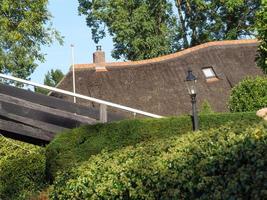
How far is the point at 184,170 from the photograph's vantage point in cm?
582

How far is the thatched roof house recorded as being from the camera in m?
32.6

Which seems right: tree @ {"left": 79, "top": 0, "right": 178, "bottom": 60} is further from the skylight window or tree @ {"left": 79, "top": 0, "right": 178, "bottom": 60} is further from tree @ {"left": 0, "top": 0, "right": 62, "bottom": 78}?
tree @ {"left": 0, "top": 0, "right": 62, "bottom": 78}

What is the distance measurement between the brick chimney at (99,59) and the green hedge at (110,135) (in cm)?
2290

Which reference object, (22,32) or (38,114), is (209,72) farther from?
(38,114)

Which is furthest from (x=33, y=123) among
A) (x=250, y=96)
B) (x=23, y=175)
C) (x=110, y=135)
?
(x=250, y=96)

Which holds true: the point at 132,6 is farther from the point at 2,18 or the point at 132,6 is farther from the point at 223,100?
the point at 2,18

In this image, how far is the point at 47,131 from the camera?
45.6ft

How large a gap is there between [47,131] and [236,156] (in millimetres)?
9056

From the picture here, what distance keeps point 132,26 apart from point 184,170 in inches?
1412

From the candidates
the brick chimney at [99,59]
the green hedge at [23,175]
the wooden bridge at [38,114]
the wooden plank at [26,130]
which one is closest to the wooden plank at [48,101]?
the wooden bridge at [38,114]

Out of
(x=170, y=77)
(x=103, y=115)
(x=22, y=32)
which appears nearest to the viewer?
(x=103, y=115)

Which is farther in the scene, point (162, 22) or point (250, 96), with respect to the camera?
point (162, 22)

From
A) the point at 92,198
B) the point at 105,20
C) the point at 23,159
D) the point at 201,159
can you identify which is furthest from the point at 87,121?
the point at 105,20

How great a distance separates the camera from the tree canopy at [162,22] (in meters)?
41.6
